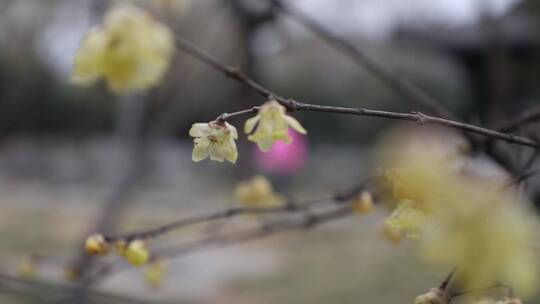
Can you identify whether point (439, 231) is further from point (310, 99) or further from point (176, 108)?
point (310, 99)

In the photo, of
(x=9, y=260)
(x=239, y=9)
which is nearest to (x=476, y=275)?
(x=239, y=9)

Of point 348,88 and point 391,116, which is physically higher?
point 348,88

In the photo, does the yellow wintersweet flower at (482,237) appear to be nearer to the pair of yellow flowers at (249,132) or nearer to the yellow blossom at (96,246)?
the pair of yellow flowers at (249,132)

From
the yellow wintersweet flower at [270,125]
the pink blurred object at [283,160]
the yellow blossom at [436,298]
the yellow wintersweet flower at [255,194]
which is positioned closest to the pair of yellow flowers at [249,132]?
the yellow wintersweet flower at [270,125]

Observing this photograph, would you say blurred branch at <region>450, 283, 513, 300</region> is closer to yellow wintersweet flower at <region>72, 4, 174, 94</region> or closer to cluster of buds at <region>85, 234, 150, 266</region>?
cluster of buds at <region>85, 234, 150, 266</region>

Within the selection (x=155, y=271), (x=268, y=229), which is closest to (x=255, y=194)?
(x=268, y=229)
